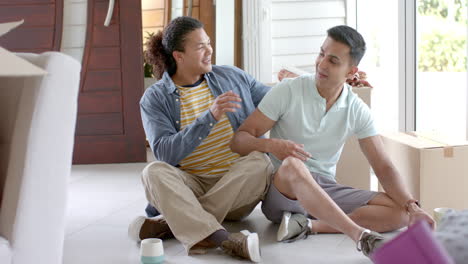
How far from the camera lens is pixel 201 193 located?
107 inches

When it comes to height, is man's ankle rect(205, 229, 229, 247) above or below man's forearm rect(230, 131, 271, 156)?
below

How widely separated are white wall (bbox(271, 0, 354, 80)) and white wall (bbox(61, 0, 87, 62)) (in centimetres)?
130

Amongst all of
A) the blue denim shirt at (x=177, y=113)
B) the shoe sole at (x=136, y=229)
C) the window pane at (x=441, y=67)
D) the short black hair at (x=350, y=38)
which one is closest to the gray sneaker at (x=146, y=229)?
A: the shoe sole at (x=136, y=229)

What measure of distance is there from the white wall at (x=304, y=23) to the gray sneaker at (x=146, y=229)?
1846mm

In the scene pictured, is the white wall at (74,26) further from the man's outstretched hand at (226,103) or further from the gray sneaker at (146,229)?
the man's outstretched hand at (226,103)

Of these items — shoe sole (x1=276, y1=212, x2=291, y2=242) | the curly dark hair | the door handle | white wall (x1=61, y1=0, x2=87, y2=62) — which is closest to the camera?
shoe sole (x1=276, y1=212, x2=291, y2=242)

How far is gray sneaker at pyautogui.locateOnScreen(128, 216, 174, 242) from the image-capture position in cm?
261

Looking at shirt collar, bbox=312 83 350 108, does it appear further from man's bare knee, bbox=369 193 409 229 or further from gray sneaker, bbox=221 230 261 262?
gray sneaker, bbox=221 230 261 262

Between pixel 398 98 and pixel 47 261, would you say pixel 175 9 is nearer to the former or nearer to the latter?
pixel 398 98

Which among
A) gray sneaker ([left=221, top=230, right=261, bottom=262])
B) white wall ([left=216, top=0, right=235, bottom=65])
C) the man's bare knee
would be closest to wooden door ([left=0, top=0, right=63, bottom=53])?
white wall ([left=216, top=0, right=235, bottom=65])

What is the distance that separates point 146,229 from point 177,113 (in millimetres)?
486

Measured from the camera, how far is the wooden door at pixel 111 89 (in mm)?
4441

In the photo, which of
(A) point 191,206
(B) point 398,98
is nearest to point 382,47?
(B) point 398,98

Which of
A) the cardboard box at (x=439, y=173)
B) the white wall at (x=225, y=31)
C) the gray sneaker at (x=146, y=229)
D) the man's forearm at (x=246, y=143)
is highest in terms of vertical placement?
the white wall at (x=225, y=31)
